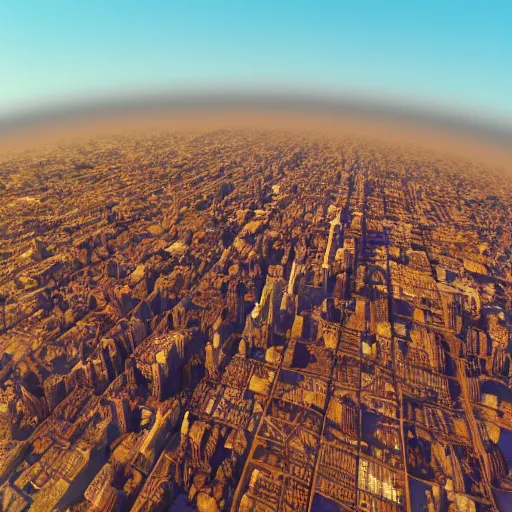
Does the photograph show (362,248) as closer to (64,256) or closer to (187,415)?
(187,415)

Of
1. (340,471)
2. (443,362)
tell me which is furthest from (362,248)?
(340,471)

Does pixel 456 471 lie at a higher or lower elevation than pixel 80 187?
higher

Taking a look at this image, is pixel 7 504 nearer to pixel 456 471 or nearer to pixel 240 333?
pixel 240 333


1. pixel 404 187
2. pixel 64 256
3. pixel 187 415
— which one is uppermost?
pixel 187 415

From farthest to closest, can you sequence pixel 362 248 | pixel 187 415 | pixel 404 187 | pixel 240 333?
pixel 404 187, pixel 362 248, pixel 240 333, pixel 187 415

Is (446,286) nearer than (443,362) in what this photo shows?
No

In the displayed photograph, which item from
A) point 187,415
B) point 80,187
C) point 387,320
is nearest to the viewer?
point 187,415

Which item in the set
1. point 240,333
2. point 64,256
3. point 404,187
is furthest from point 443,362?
point 404,187
